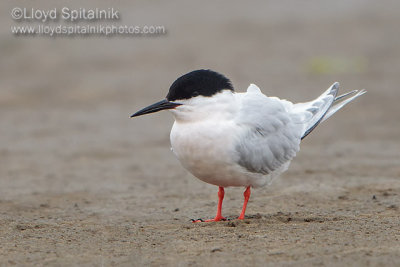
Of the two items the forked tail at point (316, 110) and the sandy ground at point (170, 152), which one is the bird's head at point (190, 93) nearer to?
the sandy ground at point (170, 152)

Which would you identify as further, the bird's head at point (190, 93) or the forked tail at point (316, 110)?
the forked tail at point (316, 110)

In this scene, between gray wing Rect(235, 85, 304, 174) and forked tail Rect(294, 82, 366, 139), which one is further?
forked tail Rect(294, 82, 366, 139)

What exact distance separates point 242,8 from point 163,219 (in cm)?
1088

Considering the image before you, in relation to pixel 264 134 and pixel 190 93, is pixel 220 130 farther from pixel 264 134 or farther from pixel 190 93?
pixel 264 134

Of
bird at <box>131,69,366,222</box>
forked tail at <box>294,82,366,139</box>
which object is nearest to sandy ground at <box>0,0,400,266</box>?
bird at <box>131,69,366,222</box>

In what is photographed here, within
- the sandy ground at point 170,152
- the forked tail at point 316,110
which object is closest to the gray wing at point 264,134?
the forked tail at point 316,110

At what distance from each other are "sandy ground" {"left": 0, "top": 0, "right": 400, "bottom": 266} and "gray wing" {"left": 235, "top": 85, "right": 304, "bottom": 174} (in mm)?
421

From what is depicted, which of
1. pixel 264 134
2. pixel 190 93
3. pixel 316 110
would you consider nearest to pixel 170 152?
pixel 316 110

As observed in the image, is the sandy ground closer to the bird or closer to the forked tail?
the bird

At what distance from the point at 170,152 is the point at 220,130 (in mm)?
3740

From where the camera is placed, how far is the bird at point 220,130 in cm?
474

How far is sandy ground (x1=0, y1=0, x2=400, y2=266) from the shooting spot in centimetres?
425

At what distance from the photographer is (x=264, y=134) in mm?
5129

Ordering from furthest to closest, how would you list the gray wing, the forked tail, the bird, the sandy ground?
the forked tail, the gray wing, the bird, the sandy ground
